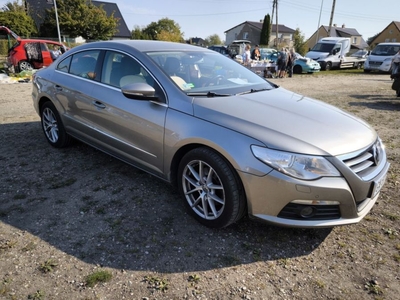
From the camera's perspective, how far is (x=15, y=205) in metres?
3.21

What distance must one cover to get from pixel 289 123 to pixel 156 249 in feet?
5.12

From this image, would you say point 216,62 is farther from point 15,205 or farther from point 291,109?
point 15,205

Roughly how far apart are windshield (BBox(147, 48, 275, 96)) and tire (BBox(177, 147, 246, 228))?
0.72m

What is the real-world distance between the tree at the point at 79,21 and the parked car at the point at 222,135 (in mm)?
36851

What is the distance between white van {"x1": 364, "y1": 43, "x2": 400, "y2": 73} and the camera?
1969cm

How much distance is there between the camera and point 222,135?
2.57 meters

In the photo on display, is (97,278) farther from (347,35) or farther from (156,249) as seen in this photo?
(347,35)

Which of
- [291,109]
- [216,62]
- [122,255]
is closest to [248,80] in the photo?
[216,62]

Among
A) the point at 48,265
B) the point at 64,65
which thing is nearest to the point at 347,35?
the point at 64,65

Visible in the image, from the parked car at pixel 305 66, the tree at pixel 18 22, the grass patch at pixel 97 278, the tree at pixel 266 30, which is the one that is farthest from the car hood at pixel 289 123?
the tree at pixel 266 30

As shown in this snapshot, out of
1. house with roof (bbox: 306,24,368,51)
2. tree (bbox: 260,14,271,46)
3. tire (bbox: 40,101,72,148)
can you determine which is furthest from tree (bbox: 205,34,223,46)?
tire (bbox: 40,101,72,148)

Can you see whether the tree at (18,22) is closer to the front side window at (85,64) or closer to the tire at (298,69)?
the tire at (298,69)

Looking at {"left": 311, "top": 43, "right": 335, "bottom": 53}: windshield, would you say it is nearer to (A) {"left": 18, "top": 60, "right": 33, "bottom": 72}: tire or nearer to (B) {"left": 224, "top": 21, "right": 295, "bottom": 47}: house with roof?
(A) {"left": 18, "top": 60, "right": 33, "bottom": 72}: tire

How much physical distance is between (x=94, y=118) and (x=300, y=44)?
56256mm
